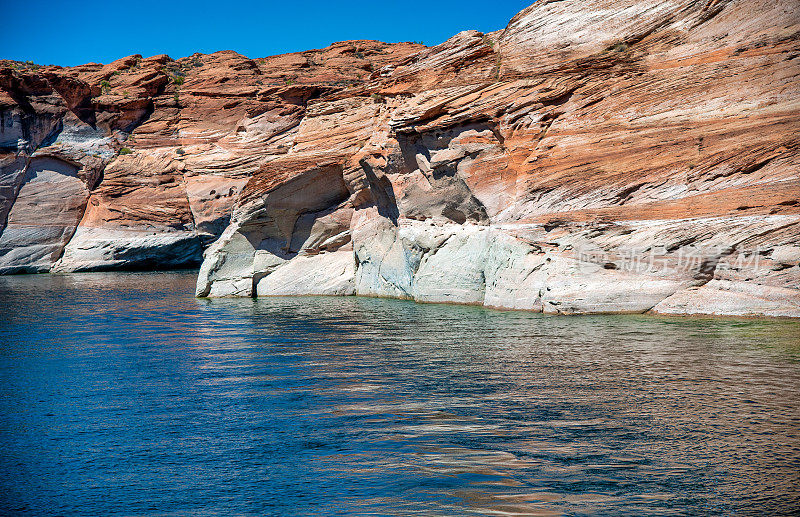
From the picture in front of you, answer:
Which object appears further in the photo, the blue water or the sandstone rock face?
the sandstone rock face

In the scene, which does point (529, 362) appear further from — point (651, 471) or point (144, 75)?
point (144, 75)

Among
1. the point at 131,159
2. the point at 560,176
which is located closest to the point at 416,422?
the point at 560,176

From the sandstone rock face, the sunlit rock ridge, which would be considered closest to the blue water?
the sunlit rock ridge

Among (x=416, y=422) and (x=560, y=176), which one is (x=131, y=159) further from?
(x=416, y=422)

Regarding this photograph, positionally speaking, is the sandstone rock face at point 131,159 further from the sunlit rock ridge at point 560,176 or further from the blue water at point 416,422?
the blue water at point 416,422

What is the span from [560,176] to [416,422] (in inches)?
471

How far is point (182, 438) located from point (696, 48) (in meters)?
15.8

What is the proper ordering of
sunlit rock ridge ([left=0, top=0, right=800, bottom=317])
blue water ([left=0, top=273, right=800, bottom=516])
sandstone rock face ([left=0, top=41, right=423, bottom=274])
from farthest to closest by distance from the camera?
sandstone rock face ([left=0, top=41, right=423, bottom=274]) < sunlit rock ridge ([left=0, top=0, right=800, bottom=317]) < blue water ([left=0, top=273, right=800, bottom=516])

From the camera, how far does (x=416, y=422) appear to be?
7.56m

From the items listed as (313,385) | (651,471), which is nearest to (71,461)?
(313,385)

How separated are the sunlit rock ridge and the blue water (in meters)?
1.92

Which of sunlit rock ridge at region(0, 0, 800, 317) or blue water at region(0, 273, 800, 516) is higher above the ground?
sunlit rock ridge at region(0, 0, 800, 317)

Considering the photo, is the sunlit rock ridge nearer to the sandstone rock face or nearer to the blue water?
the blue water

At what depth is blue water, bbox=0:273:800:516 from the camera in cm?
552
